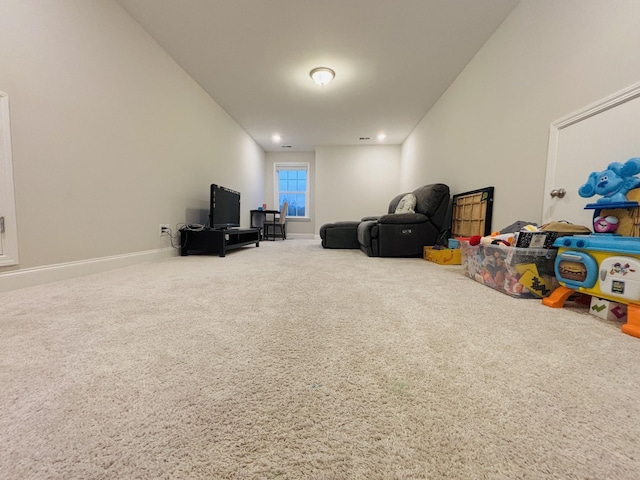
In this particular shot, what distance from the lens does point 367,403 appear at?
532mm

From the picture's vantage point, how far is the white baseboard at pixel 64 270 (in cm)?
142

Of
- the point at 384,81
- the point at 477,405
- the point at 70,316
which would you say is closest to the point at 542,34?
the point at 384,81

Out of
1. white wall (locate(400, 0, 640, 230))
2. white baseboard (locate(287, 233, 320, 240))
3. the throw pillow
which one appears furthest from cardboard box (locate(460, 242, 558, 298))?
white baseboard (locate(287, 233, 320, 240))

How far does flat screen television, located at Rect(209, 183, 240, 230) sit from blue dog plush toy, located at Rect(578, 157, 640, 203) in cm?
321

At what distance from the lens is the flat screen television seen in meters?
3.03

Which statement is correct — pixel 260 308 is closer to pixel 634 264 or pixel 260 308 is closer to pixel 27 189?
pixel 634 264

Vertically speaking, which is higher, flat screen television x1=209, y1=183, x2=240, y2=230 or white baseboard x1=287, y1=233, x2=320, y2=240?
flat screen television x1=209, y1=183, x2=240, y2=230

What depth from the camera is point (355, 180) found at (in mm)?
6027

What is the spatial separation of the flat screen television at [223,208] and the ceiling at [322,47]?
4.79 feet

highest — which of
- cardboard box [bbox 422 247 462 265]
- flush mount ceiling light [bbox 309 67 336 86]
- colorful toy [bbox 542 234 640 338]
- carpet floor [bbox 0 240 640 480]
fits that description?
flush mount ceiling light [bbox 309 67 336 86]

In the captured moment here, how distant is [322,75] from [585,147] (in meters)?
2.60

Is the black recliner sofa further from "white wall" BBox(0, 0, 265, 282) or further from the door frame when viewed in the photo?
the door frame

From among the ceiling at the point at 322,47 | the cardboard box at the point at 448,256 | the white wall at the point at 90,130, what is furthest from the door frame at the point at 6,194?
the cardboard box at the point at 448,256

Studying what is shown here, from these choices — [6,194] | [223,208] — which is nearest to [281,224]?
[223,208]
